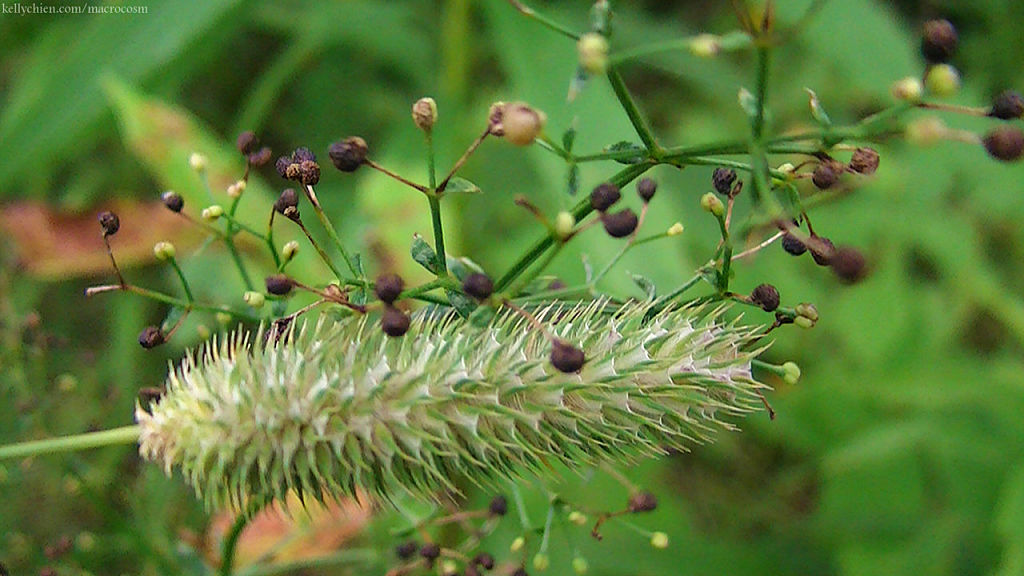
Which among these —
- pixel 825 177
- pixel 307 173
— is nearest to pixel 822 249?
pixel 825 177

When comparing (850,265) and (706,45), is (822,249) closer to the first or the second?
(850,265)

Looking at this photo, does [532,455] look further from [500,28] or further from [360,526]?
[500,28]

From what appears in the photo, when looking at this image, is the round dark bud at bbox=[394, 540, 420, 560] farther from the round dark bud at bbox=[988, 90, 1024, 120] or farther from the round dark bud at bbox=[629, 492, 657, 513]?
the round dark bud at bbox=[988, 90, 1024, 120]

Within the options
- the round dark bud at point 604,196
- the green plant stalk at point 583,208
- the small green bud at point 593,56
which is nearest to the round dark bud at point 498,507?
the green plant stalk at point 583,208

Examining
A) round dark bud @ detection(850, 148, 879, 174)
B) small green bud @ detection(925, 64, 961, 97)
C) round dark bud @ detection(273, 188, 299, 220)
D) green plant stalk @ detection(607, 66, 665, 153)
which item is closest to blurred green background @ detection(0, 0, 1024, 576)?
round dark bud @ detection(273, 188, 299, 220)

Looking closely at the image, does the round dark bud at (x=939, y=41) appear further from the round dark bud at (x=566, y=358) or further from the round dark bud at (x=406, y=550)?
the round dark bud at (x=406, y=550)

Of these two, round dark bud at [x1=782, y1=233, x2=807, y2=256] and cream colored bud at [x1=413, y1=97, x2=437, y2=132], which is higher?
cream colored bud at [x1=413, y1=97, x2=437, y2=132]
